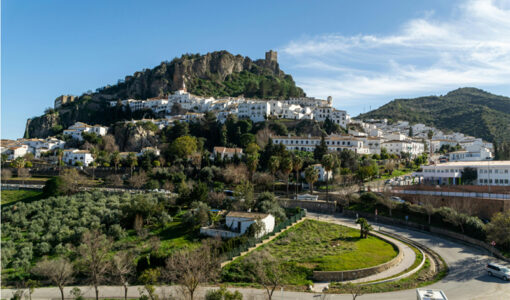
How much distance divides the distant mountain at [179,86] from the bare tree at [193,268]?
9117 centimetres

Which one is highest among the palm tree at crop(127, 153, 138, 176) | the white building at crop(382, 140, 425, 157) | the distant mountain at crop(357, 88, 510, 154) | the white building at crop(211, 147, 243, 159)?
the distant mountain at crop(357, 88, 510, 154)

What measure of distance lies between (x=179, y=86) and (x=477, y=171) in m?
102

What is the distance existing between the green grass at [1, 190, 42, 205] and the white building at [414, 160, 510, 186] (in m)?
63.6

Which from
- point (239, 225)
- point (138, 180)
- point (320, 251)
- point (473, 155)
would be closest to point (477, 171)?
point (473, 155)

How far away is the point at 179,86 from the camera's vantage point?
127 metres

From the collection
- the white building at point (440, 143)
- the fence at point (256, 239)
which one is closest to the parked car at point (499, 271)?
the fence at point (256, 239)

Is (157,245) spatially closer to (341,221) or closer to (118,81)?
(341,221)

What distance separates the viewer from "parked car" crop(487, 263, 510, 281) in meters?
23.1

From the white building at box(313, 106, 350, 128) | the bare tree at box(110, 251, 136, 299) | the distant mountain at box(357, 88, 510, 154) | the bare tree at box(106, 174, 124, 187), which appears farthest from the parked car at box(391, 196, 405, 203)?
the distant mountain at box(357, 88, 510, 154)

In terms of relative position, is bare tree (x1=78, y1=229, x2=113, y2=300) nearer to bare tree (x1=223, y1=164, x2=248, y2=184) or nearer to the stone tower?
bare tree (x1=223, y1=164, x2=248, y2=184)

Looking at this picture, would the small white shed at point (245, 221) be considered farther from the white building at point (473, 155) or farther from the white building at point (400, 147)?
the white building at point (473, 155)

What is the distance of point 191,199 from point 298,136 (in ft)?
128

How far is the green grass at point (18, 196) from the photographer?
53.6m

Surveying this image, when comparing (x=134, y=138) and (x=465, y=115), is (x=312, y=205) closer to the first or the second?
(x=134, y=138)
